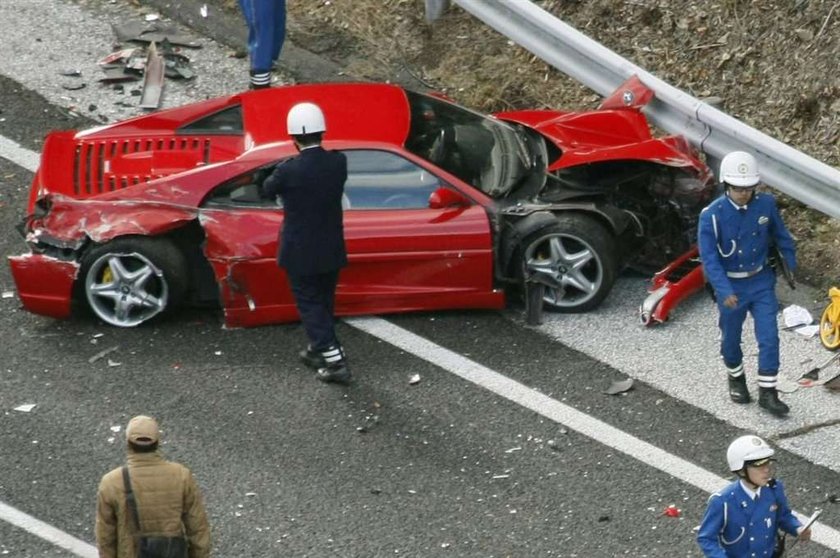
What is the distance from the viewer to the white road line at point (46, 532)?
8.84m

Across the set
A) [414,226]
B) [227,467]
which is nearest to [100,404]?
[227,467]

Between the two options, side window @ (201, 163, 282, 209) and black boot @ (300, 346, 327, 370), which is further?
side window @ (201, 163, 282, 209)

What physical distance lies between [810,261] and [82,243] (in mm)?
4862

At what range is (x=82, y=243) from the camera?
10859mm

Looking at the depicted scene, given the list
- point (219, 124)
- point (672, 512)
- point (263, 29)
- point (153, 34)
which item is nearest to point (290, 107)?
point (219, 124)

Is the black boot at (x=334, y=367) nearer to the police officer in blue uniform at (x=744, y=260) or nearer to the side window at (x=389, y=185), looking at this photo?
the side window at (x=389, y=185)

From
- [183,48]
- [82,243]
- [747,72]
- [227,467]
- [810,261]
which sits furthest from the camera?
[183,48]

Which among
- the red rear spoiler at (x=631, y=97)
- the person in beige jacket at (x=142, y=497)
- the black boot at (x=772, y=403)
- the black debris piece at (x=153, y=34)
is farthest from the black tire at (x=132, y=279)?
the black debris piece at (x=153, y=34)

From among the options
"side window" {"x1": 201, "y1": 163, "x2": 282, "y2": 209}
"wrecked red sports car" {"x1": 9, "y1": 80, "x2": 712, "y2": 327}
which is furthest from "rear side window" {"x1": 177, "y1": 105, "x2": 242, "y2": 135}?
"side window" {"x1": 201, "y1": 163, "x2": 282, "y2": 209}

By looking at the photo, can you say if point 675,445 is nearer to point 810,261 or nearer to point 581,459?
point 581,459

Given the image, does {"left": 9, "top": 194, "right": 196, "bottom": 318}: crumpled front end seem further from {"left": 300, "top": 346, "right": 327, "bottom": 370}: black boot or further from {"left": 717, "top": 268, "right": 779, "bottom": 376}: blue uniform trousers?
{"left": 717, "top": 268, "right": 779, "bottom": 376}: blue uniform trousers

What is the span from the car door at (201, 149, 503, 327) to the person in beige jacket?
3.37 m

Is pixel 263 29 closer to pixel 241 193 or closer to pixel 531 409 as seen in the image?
pixel 241 193

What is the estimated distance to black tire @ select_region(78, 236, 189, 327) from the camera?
10.8 metres
